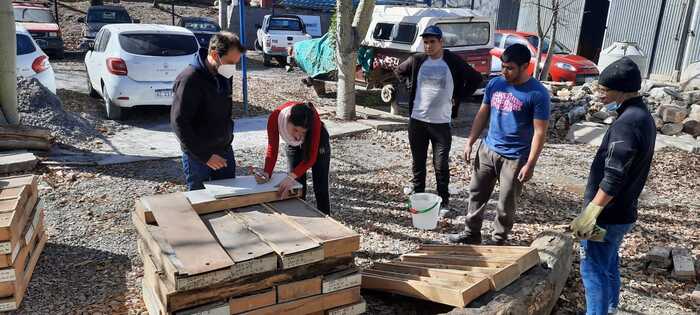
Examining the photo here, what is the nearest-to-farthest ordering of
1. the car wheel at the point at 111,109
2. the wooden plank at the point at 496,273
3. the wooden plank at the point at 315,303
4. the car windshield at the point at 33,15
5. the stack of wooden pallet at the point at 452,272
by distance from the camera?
the wooden plank at the point at 315,303
the stack of wooden pallet at the point at 452,272
the wooden plank at the point at 496,273
the car wheel at the point at 111,109
the car windshield at the point at 33,15

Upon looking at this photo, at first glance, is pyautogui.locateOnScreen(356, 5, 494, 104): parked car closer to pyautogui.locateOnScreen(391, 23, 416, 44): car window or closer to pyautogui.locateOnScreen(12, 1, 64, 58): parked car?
pyautogui.locateOnScreen(391, 23, 416, 44): car window

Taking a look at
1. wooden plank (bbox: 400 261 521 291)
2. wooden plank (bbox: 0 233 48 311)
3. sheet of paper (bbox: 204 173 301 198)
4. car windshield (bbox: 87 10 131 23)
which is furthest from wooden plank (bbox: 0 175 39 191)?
car windshield (bbox: 87 10 131 23)

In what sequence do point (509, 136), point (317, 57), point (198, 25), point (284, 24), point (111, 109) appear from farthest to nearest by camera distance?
point (198, 25)
point (284, 24)
point (317, 57)
point (111, 109)
point (509, 136)

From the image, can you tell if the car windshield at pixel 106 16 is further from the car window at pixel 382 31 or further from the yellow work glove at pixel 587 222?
the yellow work glove at pixel 587 222

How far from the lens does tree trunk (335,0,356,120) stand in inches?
387

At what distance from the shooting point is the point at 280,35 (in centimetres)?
1764

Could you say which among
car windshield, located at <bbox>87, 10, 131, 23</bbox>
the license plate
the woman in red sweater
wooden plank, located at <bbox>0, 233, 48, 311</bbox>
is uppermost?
car windshield, located at <bbox>87, 10, 131, 23</bbox>

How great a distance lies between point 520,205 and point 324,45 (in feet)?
24.0

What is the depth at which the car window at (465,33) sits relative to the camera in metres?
11.1

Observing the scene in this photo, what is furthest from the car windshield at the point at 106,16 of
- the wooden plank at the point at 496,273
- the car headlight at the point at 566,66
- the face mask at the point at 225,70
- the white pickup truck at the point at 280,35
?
the wooden plank at the point at 496,273

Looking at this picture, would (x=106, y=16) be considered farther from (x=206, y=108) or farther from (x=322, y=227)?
(x=322, y=227)

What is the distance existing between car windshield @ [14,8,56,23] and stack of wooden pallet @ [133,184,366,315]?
16.4 meters

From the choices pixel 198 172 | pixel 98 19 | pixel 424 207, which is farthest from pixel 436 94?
pixel 98 19

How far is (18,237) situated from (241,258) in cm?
187
